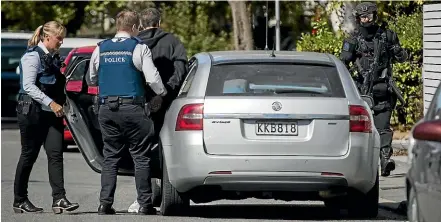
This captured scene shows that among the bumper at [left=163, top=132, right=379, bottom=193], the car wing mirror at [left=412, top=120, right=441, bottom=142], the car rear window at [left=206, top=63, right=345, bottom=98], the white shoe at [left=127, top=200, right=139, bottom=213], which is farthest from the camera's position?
the white shoe at [left=127, top=200, right=139, bottom=213]

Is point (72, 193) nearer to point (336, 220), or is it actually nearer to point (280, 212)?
point (280, 212)

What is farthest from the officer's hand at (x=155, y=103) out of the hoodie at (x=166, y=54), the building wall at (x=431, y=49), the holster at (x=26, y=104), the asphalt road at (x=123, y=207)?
the building wall at (x=431, y=49)

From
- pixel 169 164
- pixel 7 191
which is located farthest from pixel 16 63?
pixel 169 164

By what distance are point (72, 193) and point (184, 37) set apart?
2170 centimetres

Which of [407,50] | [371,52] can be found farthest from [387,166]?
[407,50]

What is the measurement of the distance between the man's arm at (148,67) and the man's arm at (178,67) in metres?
0.32

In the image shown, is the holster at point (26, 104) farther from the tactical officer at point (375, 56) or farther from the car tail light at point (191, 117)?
the tactical officer at point (375, 56)

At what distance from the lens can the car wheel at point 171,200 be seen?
1102 cm

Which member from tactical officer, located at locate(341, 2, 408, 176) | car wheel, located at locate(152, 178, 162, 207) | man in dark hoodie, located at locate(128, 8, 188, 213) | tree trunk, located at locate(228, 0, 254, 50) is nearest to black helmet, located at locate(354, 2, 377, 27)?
tactical officer, located at locate(341, 2, 408, 176)

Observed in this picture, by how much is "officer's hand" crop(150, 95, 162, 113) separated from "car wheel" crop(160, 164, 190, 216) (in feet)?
1.83

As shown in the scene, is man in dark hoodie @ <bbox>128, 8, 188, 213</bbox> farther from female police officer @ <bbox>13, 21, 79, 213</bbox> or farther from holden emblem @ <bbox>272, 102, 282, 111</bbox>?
holden emblem @ <bbox>272, 102, 282, 111</bbox>

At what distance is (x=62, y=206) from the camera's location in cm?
1162

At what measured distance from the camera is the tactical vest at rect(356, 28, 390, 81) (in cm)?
1320

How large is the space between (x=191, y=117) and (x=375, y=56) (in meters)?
3.12
